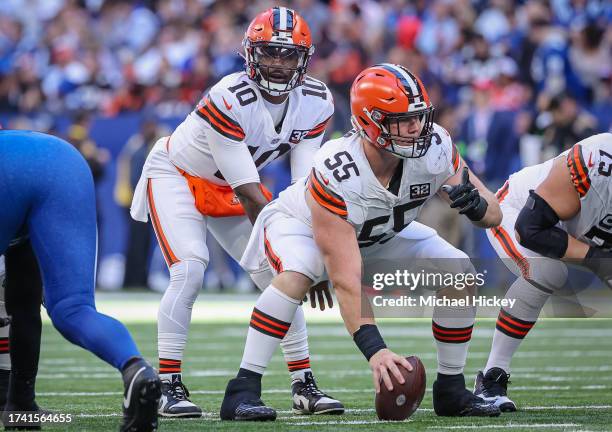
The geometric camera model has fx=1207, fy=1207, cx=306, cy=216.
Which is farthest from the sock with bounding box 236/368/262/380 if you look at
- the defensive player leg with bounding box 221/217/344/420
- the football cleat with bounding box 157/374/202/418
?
the football cleat with bounding box 157/374/202/418

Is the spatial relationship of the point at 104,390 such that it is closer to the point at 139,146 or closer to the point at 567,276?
the point at 567,276

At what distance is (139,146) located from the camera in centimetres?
1358

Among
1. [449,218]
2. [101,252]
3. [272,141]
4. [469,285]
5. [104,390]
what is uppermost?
[272,141]

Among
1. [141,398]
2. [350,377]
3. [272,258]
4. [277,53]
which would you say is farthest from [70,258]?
[350,377]

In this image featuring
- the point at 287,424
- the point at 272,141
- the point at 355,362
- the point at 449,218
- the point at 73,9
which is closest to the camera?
the point at 287,424

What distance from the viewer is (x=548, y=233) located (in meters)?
5.30

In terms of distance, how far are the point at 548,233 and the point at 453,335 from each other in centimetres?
61

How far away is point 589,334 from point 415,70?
4425mm

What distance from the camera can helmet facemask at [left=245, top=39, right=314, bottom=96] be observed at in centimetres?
582

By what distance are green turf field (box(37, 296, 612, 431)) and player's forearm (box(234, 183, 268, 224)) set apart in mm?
944

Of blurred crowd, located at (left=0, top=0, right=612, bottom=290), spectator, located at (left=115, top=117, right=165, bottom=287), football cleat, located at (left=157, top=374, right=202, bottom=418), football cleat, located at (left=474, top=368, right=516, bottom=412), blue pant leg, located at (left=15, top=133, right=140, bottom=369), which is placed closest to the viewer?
blue pant leg, located at (left=15, top=133, right=140, bottom=369)

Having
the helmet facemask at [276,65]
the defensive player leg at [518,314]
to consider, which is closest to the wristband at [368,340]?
the defensive player leg at [518,314]

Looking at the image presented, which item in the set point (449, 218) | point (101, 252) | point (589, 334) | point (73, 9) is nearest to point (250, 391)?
point (589, 334)

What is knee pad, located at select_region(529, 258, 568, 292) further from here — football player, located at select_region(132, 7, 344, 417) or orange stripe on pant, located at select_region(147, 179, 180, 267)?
orange stripe on pant, located at select_region(147, 179, 180, 267)
